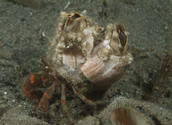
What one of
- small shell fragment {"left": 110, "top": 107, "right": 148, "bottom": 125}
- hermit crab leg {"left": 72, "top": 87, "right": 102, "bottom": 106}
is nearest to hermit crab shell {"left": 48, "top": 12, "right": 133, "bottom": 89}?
hermit crab leg {"left": 72, "top": 87, "right": 102, "bottom": 106}

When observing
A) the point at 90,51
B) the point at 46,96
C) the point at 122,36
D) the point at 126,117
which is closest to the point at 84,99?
the point at 46,96

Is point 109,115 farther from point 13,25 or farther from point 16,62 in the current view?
point 13,25

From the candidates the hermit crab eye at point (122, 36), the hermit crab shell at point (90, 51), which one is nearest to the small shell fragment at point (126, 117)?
the hermit crab shell at point (90, 51)

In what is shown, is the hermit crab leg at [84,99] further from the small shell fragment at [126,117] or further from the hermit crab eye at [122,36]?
the hermit crab eye at [122,36]

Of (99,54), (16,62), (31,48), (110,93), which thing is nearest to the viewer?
(99,54)

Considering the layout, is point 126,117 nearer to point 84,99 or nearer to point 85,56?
point 84,99

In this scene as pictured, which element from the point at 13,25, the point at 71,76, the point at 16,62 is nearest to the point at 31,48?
the point at 16,62
